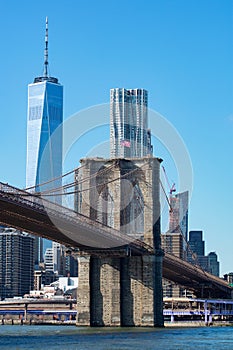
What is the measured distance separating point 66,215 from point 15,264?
10924 centimetres

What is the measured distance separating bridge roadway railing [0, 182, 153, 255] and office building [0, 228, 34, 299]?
9828 centimetres

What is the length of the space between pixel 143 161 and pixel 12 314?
53.1 metres

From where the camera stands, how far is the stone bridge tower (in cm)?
5994

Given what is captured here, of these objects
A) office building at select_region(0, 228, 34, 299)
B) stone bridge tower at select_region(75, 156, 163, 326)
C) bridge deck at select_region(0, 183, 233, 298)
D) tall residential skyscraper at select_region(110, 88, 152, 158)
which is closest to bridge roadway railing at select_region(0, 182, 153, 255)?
bridge deck at select_region(0, 183, 233, 298)

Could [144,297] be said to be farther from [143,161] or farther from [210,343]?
[210,343]

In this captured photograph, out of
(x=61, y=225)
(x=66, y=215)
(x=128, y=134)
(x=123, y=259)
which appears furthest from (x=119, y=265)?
(x=128, y=134)

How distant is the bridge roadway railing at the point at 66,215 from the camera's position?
45875 millimetres

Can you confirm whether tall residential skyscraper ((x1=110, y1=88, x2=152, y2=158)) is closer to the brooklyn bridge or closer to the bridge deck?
the brooklyn bridge

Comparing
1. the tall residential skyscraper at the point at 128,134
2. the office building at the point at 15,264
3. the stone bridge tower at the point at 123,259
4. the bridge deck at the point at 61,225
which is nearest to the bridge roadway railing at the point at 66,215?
the bridge deck at the point at 61,225

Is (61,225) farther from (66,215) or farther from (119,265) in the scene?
(119,265)

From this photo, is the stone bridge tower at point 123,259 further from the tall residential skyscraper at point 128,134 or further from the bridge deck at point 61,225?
the tall residential skyscraper at point 128,134

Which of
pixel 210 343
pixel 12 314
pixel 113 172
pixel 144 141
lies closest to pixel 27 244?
pixel 12 314

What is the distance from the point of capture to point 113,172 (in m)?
64.1

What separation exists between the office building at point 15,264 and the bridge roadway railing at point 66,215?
98.3 meters
